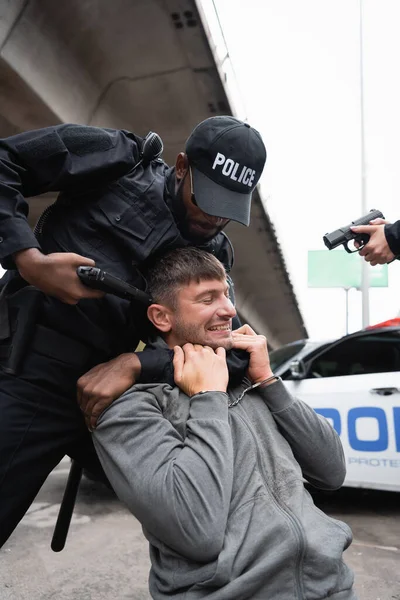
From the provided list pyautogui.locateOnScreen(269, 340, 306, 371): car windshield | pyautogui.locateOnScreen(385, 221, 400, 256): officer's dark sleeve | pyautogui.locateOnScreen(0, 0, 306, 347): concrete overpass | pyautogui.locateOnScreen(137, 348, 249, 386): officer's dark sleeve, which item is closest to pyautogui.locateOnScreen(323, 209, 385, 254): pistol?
pyautogui.locateOnScreen(385, 221, 400, 256): officer's dark sleeve

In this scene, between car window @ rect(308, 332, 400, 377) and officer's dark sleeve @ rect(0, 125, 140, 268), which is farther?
car window @ rect(308, 332, 400, 377)

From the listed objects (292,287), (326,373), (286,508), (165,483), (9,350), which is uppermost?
(9,350)

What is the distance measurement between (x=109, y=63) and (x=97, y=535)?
425 cm

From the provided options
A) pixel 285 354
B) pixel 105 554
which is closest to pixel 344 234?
pixel 105 554

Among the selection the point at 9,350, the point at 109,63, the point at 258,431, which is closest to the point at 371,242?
the point at 258,431

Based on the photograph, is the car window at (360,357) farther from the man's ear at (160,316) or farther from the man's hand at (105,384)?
the man's hand at (105,384)

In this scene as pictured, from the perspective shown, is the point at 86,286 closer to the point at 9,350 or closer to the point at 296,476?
the point at 9,350

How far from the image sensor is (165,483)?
4.25ft

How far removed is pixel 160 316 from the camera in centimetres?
171

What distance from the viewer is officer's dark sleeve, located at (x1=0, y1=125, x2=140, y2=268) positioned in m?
1.61

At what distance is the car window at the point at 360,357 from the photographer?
4.64m

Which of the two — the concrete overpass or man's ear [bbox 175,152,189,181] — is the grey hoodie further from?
the concrete overpass

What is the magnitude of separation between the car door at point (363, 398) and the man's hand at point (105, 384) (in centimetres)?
317

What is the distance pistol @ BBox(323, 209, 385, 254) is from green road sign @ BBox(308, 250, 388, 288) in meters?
10.6
